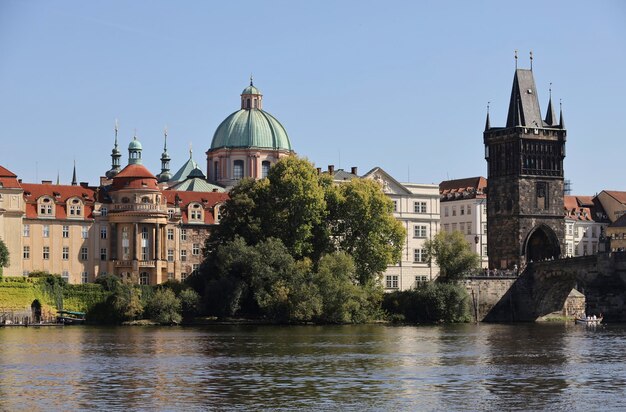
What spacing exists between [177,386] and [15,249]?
79.9m

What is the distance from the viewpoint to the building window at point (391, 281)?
15625 cm

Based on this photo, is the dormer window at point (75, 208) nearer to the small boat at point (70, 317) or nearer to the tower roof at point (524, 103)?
the small boat at point (70, 317)

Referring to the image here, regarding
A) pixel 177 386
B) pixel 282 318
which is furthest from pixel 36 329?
pixel 177 386

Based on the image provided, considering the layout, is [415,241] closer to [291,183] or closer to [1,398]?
[291,183]

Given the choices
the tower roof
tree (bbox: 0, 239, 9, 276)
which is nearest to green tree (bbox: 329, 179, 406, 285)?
the tower roof

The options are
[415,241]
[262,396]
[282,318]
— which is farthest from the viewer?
[415,241]

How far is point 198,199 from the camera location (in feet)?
506

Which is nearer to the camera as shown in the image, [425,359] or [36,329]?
[425,359]

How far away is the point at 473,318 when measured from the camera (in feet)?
462

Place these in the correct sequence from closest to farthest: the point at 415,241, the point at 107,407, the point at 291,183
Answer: the point at 107,407, the point at 291,183, the point at 415,241

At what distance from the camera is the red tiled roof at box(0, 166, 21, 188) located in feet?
457

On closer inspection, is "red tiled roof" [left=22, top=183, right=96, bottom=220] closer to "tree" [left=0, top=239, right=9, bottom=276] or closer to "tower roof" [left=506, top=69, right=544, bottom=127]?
"tree" [left=0, top=239, right=9, bottom=276]

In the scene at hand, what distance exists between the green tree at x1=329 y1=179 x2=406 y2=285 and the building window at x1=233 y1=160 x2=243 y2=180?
3675 cm

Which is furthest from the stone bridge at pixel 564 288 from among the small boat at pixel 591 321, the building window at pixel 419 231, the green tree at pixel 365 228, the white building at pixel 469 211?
the white building at pixel 469 211
